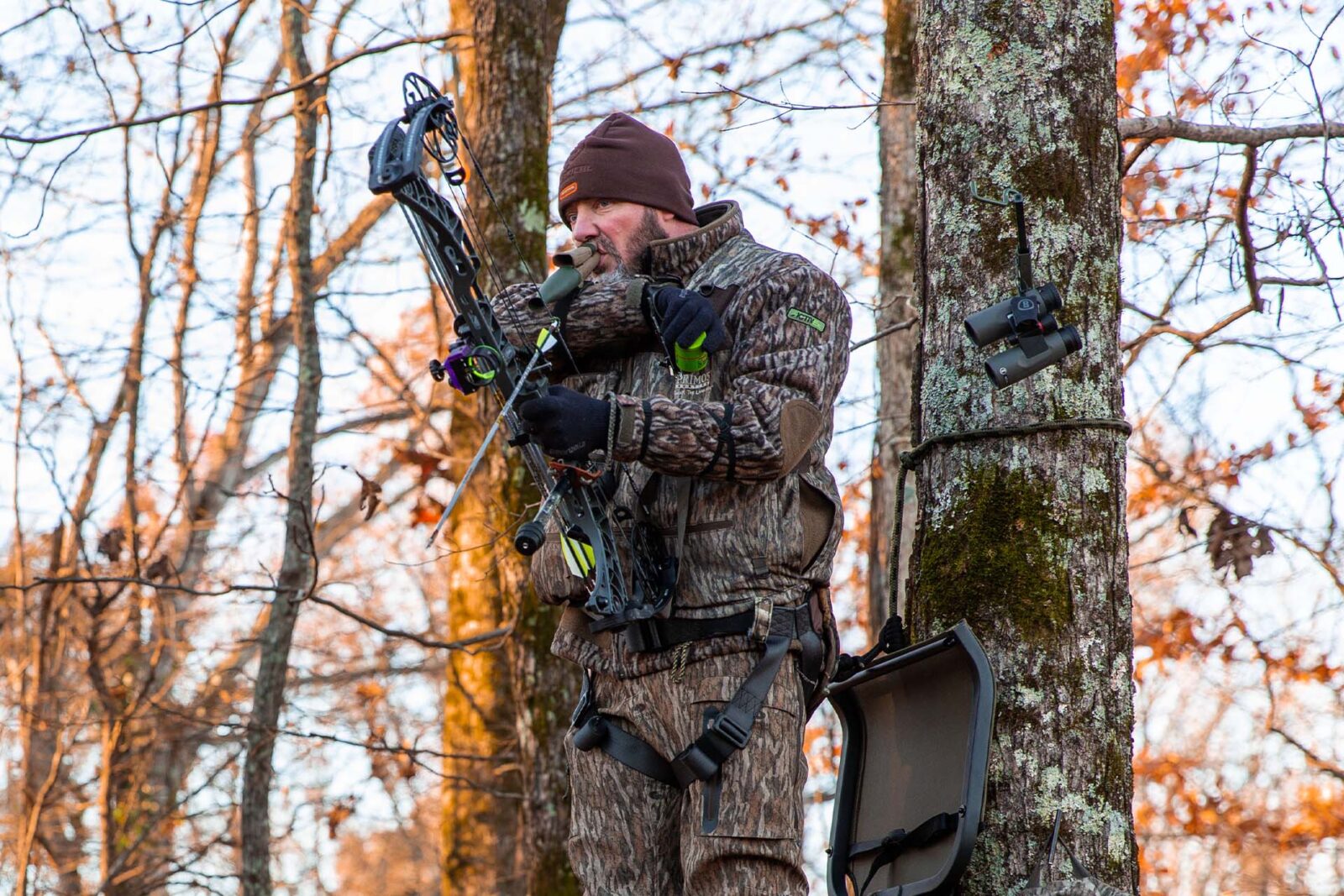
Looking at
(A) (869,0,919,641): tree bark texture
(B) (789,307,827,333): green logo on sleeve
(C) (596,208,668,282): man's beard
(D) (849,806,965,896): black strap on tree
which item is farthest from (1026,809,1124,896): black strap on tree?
(A) (869,0,919,641): tree bark texture

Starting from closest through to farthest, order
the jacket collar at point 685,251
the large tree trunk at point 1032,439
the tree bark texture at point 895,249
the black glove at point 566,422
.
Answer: the black glove at point 566,422 → the large tree trunk at point 1032,439 → the jacket collar at point 685,251 → the tree bark texture at point 895,249

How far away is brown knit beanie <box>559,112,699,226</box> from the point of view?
141 inches

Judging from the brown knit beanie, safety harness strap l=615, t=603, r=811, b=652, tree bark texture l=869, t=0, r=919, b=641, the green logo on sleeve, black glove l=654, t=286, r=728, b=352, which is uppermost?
tree bark texture l=869, t=0, r=919, b=641

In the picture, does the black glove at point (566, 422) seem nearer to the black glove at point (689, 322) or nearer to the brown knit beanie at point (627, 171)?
the black glove at point (689, 322)

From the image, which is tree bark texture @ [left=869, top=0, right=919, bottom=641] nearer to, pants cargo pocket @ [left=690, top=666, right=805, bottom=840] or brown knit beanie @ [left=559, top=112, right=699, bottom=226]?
brown knit beanie @ [left=559, top=112, right=699, bottom=226]

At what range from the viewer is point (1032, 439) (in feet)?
11.1

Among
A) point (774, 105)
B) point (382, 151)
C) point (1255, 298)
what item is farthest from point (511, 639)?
point (382, 151)

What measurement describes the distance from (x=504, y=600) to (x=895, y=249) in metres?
3.05

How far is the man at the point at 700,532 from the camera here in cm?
312

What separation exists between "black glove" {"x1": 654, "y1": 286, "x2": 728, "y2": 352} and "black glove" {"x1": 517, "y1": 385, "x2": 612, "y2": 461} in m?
0.23

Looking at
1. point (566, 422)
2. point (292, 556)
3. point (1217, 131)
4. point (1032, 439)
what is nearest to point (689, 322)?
point (566, 422)

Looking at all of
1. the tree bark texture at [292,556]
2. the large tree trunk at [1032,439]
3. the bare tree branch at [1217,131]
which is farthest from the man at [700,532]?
the tree bark texture at [292,556]

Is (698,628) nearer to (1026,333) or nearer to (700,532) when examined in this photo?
(700,532)

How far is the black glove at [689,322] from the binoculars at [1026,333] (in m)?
0.60
